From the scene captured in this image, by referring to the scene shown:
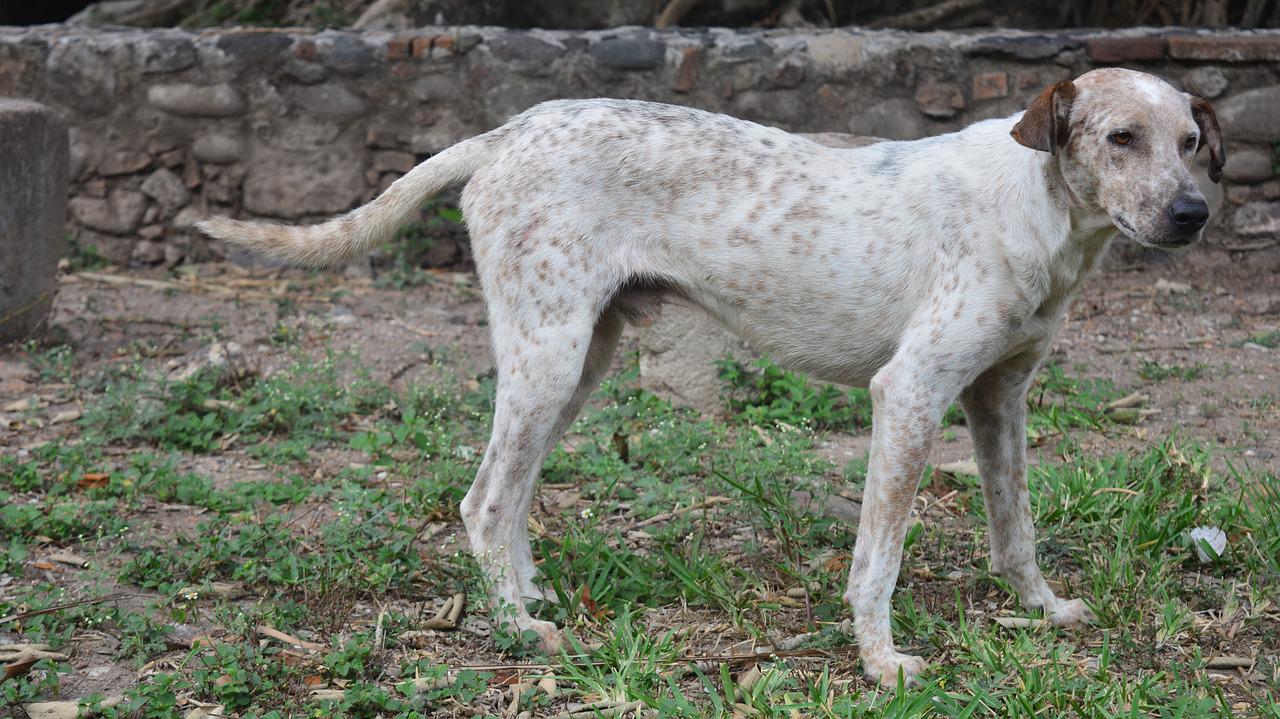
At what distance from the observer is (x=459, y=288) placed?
A: 23.7 feet

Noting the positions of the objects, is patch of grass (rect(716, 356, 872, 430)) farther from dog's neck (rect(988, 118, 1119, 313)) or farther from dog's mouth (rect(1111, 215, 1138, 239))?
dog's mouth (rect(1111, 215, 1138, 239))

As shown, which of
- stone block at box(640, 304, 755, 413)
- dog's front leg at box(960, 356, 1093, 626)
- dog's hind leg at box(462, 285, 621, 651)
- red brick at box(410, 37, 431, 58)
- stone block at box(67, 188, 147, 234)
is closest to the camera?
dog's hind leg at box(462, 285, 621, 651)

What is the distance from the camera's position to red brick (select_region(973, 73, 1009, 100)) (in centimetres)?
716

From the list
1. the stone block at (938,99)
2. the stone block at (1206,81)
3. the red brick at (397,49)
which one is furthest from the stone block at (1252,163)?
the red brick at (397,49)

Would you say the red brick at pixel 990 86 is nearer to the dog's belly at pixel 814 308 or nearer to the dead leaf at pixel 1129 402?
the dead leaf at pixel 1129 402

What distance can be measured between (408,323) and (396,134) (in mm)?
1478

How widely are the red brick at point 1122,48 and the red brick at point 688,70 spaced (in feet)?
7.35

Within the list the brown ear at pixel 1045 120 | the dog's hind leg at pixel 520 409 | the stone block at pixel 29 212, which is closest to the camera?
the brown ear at pixel 1045 120

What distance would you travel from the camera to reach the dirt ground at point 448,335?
4863mm

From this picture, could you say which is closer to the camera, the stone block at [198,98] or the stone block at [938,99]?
the stone block at [938,99]

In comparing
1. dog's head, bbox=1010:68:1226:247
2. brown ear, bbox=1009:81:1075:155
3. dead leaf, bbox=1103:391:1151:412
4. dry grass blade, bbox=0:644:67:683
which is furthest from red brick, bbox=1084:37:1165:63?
dry grass blade, bbox=0:644:67:683

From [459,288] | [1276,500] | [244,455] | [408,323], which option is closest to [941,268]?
[1276,500]

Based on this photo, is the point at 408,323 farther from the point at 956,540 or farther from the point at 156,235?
the point at 956,540

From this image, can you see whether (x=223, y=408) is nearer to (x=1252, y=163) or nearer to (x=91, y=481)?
(x=91, y=481)
